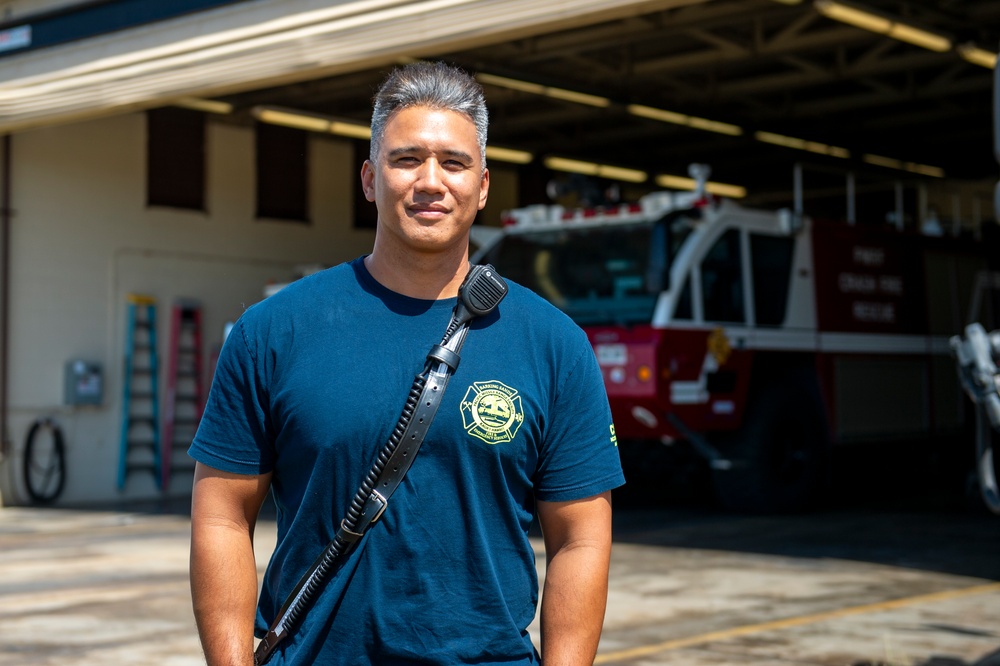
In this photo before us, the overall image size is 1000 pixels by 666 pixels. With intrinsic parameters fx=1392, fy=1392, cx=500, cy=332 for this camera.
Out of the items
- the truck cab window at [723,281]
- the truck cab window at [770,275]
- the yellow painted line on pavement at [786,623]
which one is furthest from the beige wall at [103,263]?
the yellow painted line on pavement at [786,623]

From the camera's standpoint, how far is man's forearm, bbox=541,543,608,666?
233 centimetres

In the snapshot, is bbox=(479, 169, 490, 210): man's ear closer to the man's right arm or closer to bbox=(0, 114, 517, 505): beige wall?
the man's right arm

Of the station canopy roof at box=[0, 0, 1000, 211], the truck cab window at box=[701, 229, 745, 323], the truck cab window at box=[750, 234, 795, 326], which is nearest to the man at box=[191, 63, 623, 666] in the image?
the station canopy roof at box=[0, 0, 1000, 211]

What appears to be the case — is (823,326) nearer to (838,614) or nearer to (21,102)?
(838,614)

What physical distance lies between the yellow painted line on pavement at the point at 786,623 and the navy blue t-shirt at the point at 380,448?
14.0 feet

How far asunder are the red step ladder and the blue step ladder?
5.8 inches

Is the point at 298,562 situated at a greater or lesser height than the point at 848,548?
greater

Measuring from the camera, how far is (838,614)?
770 cm

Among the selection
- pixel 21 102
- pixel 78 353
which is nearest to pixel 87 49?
pixel 21 102

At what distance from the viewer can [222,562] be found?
2.28 metres

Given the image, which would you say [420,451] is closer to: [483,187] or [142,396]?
[483,187]

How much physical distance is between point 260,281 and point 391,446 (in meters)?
16.4

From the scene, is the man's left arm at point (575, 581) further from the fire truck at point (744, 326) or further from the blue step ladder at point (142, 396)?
the blue step ladder at point (142, 396)

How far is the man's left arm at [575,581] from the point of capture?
2.33 m
